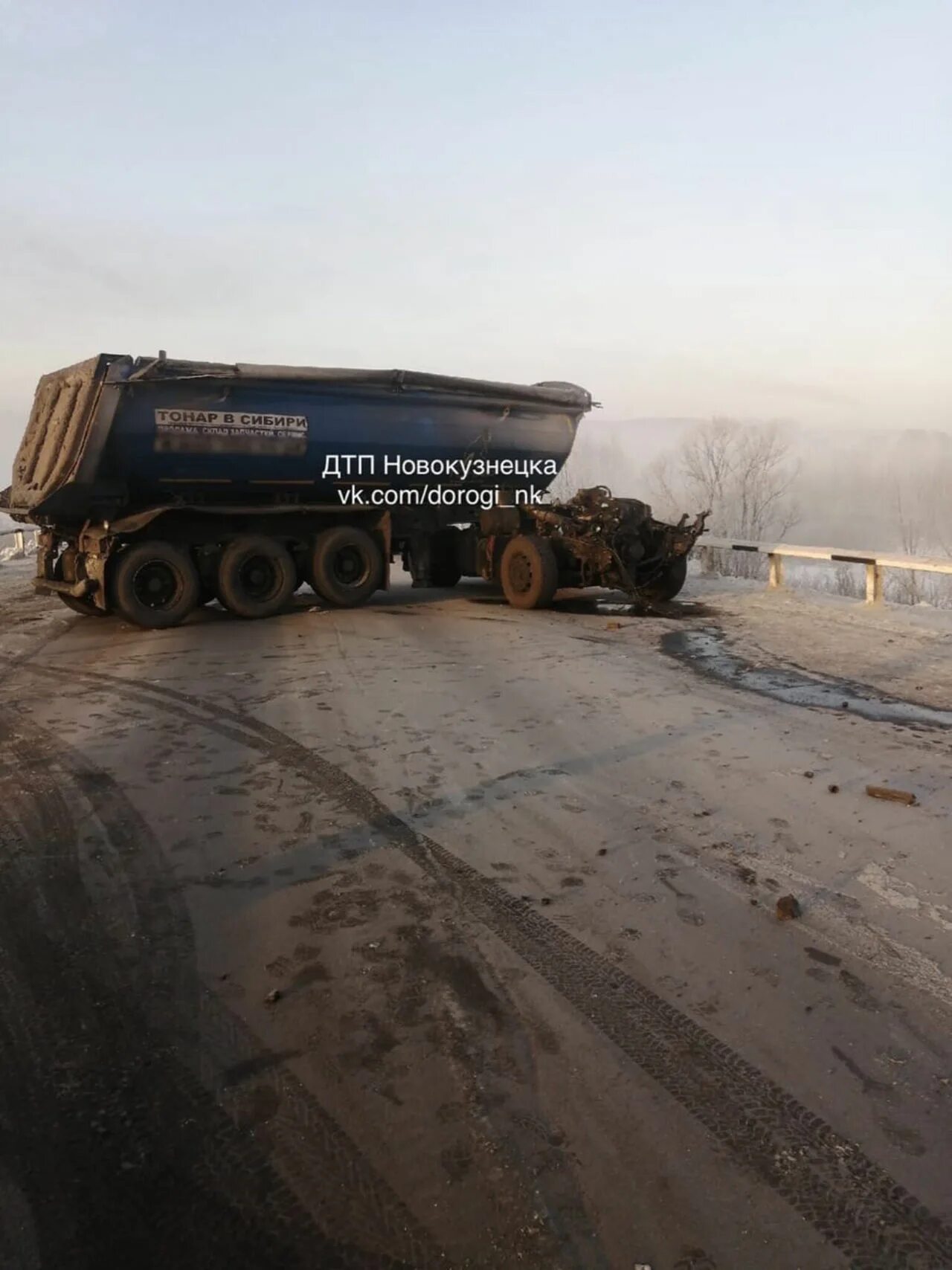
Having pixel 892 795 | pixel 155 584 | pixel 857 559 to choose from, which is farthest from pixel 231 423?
pixel 892 795

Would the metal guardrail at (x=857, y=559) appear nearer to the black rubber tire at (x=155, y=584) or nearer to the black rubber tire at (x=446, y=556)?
the black rubber tire at (x=446, y=556)

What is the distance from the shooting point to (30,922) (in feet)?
12.1

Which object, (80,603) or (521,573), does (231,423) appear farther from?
(521,573)

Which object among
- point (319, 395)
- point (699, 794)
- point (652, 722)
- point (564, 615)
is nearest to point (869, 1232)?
point (699, 794)

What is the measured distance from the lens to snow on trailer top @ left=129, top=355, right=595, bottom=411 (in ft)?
36.7

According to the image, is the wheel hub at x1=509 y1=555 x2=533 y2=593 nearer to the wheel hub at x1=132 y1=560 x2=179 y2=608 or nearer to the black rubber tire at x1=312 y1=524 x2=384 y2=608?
the black rubber tire at x1=312 y1=524 x2=384 y2=608

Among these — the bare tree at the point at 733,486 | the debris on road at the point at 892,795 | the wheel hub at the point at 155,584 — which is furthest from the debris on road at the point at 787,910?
the bare tree at the point at 733,486

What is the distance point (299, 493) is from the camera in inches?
502

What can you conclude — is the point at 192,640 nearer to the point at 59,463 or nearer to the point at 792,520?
the point at 59,463

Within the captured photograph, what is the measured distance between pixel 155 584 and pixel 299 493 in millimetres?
2277

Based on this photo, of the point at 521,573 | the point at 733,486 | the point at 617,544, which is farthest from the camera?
the point at 733,486

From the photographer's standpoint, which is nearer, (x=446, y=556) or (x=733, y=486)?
(x=446, y=556)

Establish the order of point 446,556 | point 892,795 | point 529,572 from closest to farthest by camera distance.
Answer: point 892,795 → point 529,572 → point 446,556

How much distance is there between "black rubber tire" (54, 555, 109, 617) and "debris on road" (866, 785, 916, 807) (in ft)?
30.6
